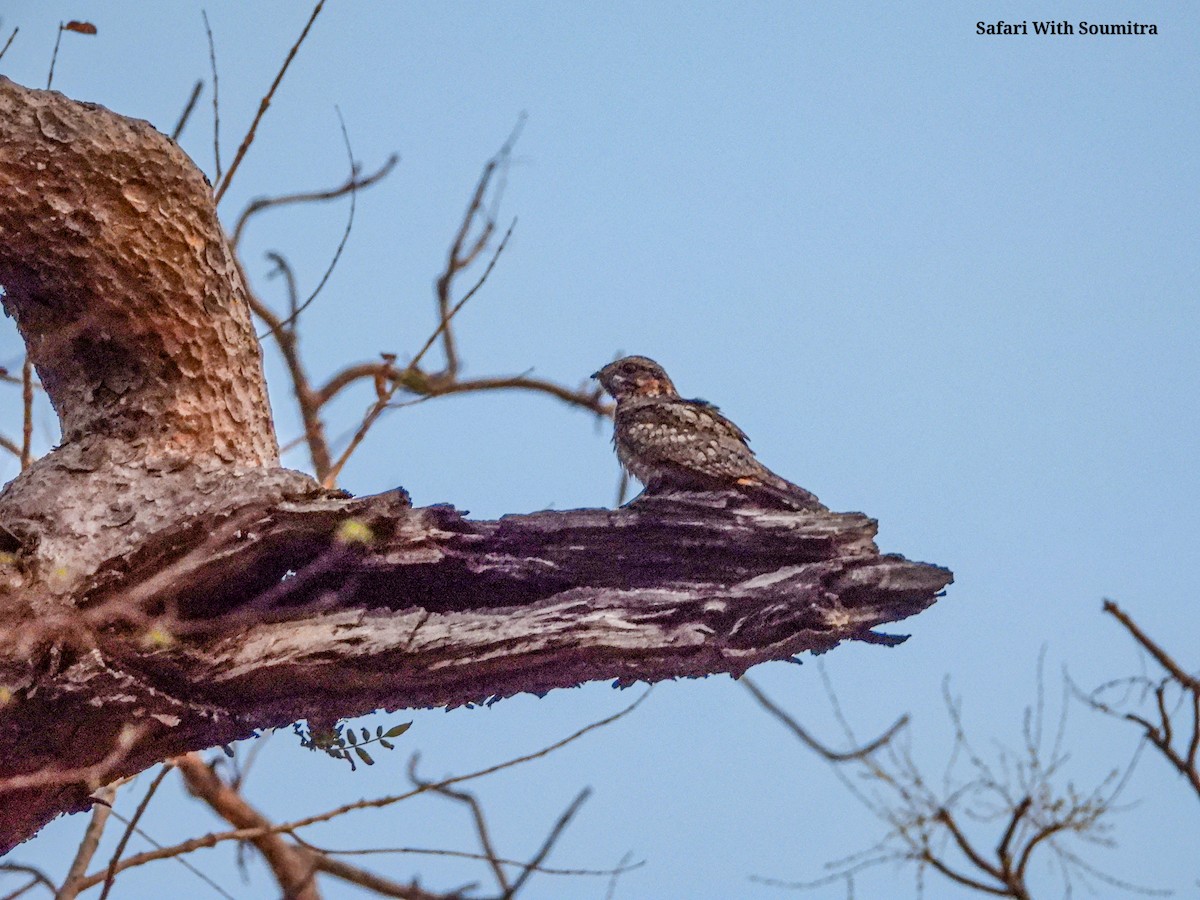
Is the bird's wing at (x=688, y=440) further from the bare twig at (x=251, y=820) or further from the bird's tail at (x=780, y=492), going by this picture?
the bare twig at (x=251, y=820)

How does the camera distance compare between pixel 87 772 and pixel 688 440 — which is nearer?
pixel 87 772

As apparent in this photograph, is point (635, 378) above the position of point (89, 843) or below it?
above

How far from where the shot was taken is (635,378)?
5.29 metres

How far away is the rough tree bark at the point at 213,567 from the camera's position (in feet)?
8.35

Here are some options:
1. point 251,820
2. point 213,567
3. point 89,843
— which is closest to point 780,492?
point 213,567

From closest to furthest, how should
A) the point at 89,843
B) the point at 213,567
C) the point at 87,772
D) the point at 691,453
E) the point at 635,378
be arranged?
the point at 87,772 < the point at 213,567 < the point at 691,453 < the point at 89,843 < the point at 635,378

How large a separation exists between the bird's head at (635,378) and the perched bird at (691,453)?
0.61m

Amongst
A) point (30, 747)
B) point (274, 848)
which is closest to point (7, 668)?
point (30, 747)

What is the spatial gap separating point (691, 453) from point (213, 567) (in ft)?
5.01

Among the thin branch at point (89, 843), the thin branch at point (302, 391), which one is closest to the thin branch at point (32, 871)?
the thin branch at point (89, 843)

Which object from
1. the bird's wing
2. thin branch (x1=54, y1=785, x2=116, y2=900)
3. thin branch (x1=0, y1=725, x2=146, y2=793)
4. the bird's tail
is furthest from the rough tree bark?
thin branch (x1=54, y1=785, x2=116, y2=900)

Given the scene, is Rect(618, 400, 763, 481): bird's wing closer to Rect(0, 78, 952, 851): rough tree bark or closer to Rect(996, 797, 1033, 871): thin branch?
Rect(0, 78, 952, 851): rough tree bark

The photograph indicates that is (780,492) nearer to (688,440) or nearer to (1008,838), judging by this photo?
(688,440)

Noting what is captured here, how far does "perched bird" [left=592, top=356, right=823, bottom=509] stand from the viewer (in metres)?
3.20
